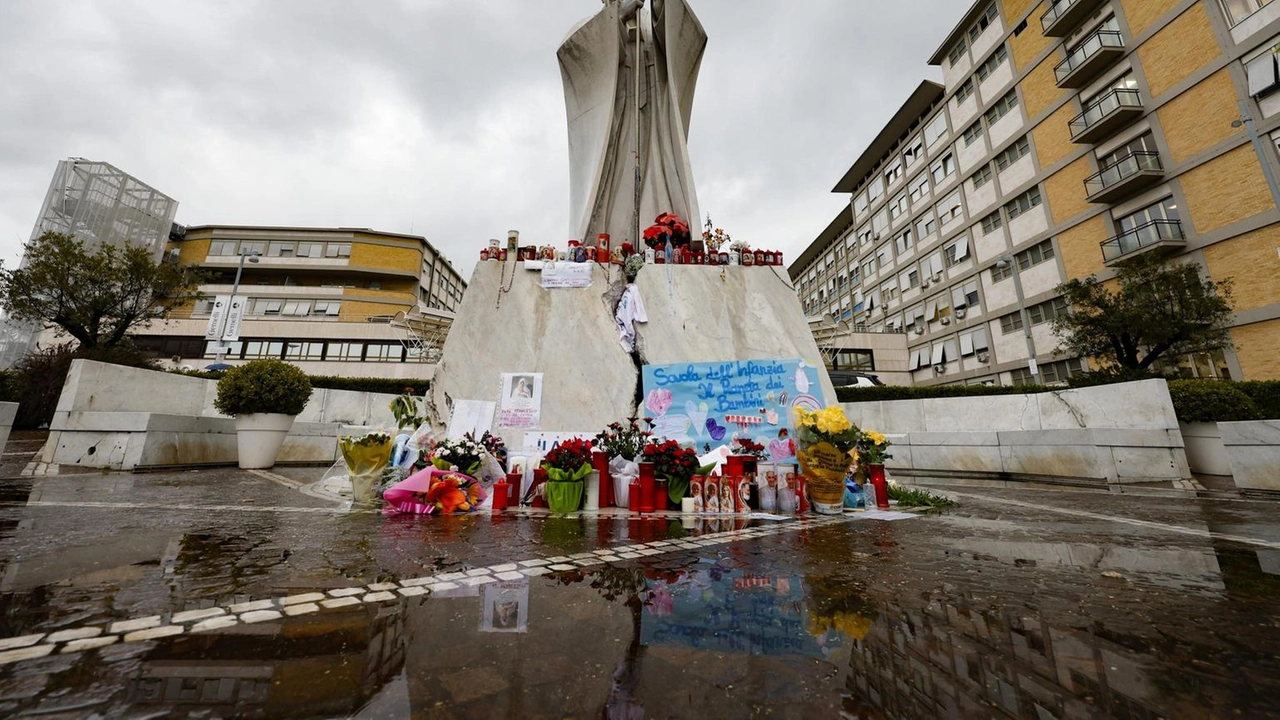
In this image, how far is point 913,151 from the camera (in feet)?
114

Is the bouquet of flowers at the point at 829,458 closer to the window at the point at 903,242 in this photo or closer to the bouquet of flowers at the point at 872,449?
the bouquet of flowers at the point at 872,449

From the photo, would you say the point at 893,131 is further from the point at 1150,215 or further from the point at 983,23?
the point at 1150,215

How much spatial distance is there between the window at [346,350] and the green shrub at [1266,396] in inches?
1649

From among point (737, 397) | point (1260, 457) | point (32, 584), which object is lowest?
point (32, 584)

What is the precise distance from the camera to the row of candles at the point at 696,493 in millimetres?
5148

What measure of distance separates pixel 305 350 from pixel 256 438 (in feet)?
109

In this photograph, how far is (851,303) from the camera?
42.9 metres

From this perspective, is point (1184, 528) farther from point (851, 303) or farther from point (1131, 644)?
point (851, 303)

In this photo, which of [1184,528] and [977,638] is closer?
[977,638]

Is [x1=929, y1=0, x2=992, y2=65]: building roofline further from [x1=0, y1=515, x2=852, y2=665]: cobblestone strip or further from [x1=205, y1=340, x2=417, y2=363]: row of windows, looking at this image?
[x1=205, y1=340, x2=417, y2=363]: row of windows

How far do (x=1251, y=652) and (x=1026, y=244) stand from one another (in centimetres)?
3071

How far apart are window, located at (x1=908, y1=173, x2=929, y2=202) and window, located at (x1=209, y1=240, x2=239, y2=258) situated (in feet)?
188

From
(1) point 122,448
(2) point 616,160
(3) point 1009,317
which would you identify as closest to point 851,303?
(3) point 1009,317

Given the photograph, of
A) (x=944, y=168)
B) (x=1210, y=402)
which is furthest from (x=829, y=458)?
(x=944, y=168)
